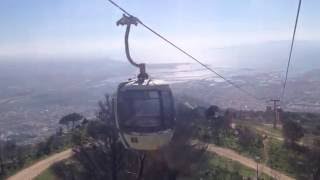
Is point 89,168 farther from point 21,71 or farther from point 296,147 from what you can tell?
point 21,71

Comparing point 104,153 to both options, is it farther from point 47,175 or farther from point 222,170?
point 222,170

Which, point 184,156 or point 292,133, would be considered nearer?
point 184,156

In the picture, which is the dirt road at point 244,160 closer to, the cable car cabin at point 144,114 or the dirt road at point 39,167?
the dirt road at point 39,167

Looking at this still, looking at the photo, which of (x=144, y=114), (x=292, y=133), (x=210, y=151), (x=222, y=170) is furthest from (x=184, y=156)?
(x=144, y=114)

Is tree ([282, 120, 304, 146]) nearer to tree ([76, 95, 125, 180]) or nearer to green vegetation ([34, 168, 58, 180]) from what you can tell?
tree ([76, 95, 125, 180])

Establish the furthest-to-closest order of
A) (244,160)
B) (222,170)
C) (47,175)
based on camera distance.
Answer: (244,160)
(47,175)
(222,170)

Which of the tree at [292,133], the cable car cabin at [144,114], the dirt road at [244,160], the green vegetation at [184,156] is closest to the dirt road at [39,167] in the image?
the green vegetation at [184,156]

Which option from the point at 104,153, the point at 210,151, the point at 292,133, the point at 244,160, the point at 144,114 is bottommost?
the point at 244,160

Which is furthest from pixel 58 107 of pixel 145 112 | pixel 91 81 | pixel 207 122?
pixel 145 112
